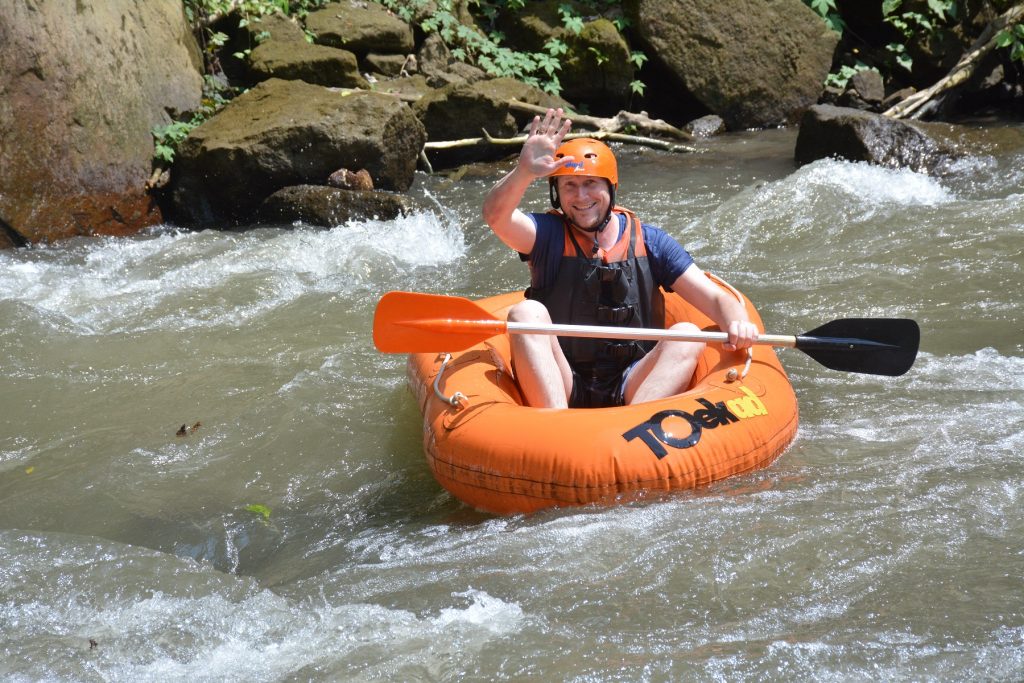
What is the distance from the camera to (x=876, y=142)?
8.17m

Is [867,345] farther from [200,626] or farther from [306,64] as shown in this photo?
[306,64]

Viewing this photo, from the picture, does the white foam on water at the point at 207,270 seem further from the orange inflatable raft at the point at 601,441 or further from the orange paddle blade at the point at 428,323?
the orange inflatable raft at the point at 601,441

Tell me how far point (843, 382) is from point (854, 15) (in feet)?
28.2

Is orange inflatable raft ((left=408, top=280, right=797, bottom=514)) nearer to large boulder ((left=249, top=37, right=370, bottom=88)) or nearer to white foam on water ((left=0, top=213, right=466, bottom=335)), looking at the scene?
white foam on water ((left=0, top=213, right=466, bottom=335))

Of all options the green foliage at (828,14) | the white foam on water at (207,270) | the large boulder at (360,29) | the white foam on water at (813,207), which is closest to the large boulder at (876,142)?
the white foam on water at (813,207)

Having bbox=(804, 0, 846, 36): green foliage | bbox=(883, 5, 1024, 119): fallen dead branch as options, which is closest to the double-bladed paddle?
bbox=(883, 5, 1024, 119): fallen dead branch

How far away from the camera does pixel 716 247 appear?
6.62 meters

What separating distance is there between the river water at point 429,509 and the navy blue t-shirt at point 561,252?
2.56 ft

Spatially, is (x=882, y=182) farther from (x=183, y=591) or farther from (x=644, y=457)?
(x=183, y=591)

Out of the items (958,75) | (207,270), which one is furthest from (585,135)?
(207,270)

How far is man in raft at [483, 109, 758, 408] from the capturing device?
3.73 metres

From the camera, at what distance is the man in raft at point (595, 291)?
12.2ft

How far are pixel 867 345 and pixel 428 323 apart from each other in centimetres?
159

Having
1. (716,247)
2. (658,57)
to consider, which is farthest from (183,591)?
(658,57)
